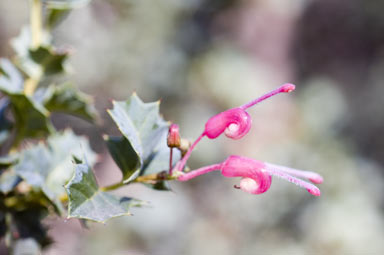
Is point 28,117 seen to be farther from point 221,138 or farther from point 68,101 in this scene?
point 221,138

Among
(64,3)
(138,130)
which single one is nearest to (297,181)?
A: (138,130)

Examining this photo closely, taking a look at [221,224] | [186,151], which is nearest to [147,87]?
[221,224]

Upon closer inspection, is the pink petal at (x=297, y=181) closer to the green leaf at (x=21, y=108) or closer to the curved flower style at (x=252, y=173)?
the curved flower style at (x=252, y=173)

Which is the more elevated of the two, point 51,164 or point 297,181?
point 297,181

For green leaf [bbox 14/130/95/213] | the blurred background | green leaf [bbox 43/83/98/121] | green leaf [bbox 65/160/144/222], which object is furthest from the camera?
the blurred background

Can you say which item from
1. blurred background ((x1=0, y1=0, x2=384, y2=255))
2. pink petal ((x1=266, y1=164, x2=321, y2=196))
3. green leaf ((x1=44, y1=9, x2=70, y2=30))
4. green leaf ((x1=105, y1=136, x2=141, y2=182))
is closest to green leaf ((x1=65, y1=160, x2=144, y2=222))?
green leaf ((x1=105, y1=136, x2=141, y2=182))

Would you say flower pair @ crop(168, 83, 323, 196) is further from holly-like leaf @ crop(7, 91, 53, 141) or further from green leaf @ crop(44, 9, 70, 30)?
green leaf @ crop(44, 9, 70, 30)
